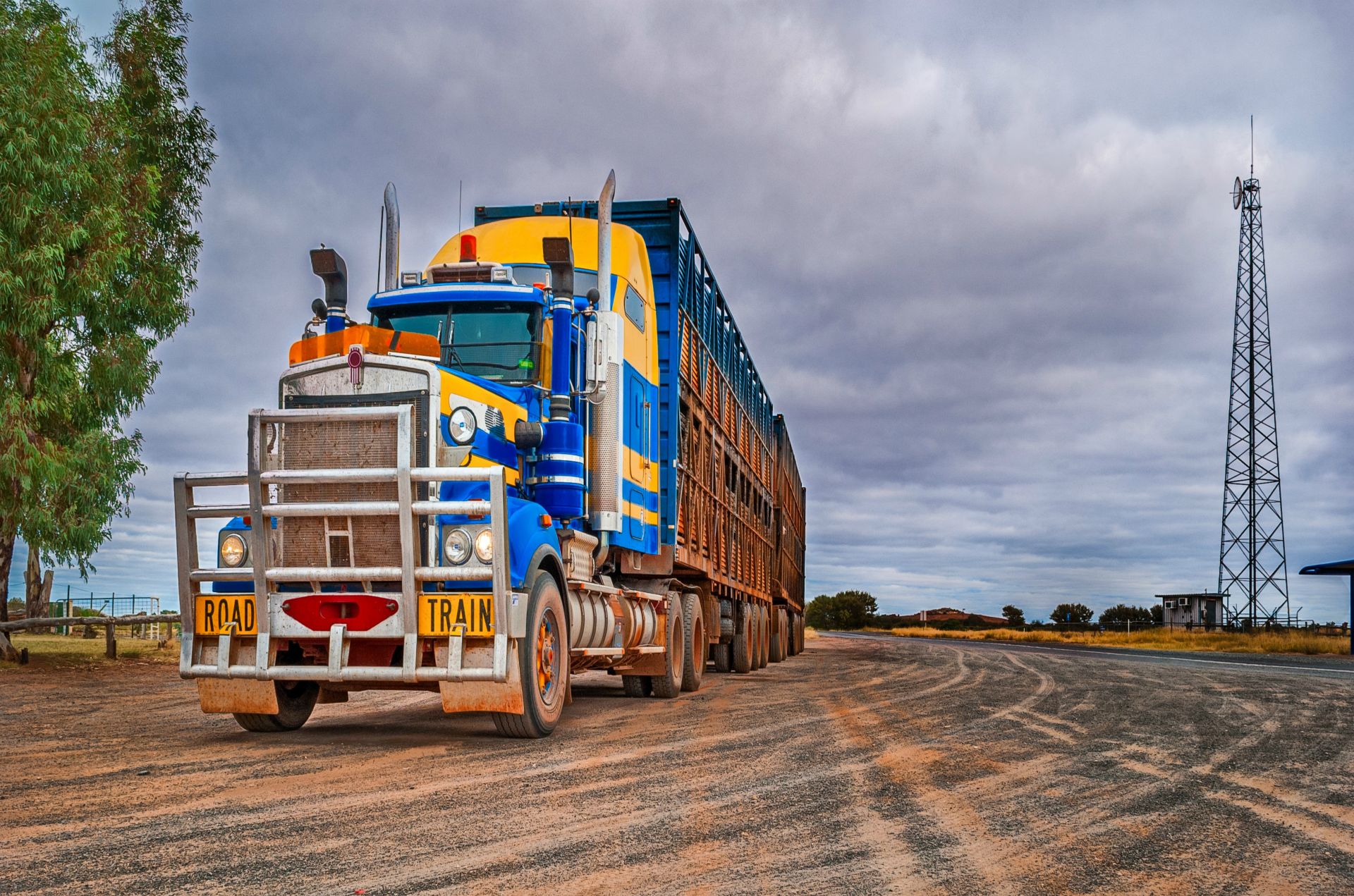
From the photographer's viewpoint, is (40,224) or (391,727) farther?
(40,224)

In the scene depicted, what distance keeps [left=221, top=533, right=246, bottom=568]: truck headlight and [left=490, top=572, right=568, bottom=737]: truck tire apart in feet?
7.15

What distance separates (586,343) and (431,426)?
2295 millimetres

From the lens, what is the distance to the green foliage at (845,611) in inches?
4483

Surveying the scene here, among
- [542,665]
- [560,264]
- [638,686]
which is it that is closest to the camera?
[542,665]

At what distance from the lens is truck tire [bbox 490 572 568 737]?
8188mm

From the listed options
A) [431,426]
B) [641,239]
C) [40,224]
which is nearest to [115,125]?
[40,224]

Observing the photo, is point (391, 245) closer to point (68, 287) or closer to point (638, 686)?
point (638, 686)

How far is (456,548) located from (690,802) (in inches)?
110

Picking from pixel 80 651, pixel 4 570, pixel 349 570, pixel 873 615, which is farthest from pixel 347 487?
pixel 873 615

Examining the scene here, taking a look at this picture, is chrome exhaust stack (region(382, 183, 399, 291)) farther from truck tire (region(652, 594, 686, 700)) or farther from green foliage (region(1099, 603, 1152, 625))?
green foliage (region(1099, 603, 1152, 625))

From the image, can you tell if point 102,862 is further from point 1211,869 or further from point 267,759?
point 1211,869

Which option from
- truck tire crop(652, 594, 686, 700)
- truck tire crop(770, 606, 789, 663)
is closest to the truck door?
truck tire crop(652, 594, 686, 700)

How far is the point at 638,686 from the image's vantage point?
13.9m

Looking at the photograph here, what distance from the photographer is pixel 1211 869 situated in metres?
4.59
